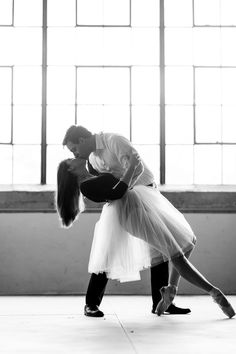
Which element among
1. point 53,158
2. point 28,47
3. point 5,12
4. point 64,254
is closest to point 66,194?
point 64,254

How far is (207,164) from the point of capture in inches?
253

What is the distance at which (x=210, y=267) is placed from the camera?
5895 millimetres

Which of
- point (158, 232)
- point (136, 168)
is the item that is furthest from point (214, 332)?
point (136, 168)

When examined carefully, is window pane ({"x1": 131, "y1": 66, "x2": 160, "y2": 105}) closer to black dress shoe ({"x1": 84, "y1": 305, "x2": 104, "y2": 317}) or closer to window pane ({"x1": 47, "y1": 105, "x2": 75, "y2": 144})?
window pane ({"x1": 47, "y1": 105, "x2": 75, "y2": 144})

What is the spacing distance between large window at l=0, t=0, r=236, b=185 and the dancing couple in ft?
7.63

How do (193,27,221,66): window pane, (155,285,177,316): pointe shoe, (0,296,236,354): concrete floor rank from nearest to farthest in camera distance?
(0,296,236,354): concrete floor < (155,285,177,316): pointe shoe < (193,27,221,66): window pane

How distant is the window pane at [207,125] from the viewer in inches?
254

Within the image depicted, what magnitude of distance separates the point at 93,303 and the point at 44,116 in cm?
265

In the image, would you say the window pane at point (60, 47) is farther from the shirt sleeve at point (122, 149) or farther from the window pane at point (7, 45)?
the shirt sleeve at point (122, 149)

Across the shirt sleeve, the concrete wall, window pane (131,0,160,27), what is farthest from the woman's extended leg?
window pane (131,0,160,27)

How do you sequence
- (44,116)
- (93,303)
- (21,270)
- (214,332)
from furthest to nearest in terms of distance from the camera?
(44,116) < (21,270) < (93,303) < (214,332)

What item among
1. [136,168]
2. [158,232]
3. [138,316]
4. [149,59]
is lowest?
[138,316]

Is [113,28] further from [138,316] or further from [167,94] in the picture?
[138,316]

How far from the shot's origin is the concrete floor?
9.65 feet
